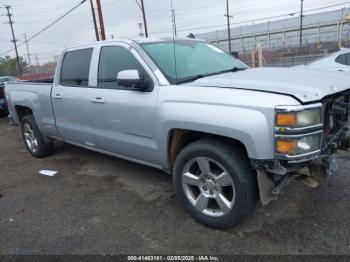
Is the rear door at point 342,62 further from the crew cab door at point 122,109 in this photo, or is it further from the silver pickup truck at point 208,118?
the crew cab door at point 122,109

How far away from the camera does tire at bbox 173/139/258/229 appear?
291 centimetres

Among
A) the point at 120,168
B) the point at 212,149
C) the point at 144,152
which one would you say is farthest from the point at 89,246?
the point at 120,168

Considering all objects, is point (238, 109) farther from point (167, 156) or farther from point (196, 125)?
point (167, 156)

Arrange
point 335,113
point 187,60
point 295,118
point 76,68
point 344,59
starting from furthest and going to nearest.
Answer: point 344,59, point 76,68, point 187,60, point 335,113, point 295,118

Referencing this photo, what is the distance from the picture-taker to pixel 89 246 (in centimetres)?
310

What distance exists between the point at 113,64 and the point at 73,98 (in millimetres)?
859

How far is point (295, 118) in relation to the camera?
2.54m

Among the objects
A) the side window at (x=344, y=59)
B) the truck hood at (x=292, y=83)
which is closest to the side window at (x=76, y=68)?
the truck hood at (x=292, y=83)

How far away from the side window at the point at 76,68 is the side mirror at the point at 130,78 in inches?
46.0

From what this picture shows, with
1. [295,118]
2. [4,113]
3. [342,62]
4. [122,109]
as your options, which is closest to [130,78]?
[122,109]

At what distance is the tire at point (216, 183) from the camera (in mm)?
2908

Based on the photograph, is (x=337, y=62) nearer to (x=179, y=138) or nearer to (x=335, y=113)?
(x=335, y=113)

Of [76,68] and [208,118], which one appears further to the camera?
[76,68]

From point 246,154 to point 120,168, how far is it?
259 cm
